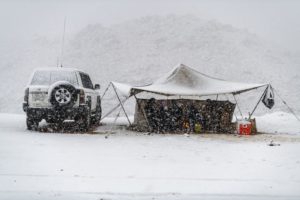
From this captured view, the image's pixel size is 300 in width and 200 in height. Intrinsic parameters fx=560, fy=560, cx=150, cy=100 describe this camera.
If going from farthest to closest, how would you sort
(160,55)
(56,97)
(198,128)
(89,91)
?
(160,55), (198,128), (89,91), (56,97)

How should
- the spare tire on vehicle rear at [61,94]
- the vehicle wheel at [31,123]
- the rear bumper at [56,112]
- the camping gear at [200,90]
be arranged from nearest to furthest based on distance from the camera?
the spare tire on vehicle rear at [61,94], the rear bumper at [56,112], the vehicle wheel at [31,123], the camping gear at [200,90]

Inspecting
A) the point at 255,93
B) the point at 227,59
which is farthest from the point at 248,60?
the point at 255,93

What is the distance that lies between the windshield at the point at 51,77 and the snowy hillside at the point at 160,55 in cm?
2079

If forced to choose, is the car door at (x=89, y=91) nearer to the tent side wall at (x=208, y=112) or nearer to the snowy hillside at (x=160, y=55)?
the tent side wall at (x=208, y=112)

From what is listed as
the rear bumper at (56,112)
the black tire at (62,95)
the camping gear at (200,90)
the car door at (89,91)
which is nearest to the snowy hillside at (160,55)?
the camping gear at (200,90)

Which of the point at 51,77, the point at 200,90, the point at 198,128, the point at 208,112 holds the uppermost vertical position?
the point at 51,77

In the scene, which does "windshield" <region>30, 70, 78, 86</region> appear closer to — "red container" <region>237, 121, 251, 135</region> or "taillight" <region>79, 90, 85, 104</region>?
"taillight" <region>79, 90, 85, 104</region>

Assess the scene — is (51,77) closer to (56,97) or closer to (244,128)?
(56,97)

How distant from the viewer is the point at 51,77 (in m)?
15.6

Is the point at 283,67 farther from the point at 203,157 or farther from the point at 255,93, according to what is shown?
the point at 203,157

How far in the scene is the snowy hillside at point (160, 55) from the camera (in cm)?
4072

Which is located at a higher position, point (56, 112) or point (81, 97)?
point (81, 97)

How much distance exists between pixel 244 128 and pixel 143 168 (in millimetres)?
8200

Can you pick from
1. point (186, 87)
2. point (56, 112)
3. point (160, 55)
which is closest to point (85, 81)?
point (56, 112)
